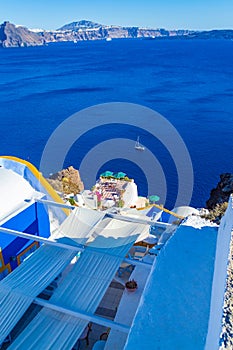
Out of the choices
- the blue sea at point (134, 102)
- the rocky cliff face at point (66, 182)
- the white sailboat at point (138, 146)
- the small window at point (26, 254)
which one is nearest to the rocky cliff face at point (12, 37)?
the blue sea at point (134, 102)

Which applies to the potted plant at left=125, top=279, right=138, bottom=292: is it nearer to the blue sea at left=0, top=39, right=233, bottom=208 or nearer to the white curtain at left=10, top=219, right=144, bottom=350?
the white curtain at left=10, top=219, right=144, bottom=350

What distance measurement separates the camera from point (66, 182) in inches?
835

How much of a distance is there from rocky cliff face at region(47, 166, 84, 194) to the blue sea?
583cm

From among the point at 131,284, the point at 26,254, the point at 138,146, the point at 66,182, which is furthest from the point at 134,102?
the point at 131,284

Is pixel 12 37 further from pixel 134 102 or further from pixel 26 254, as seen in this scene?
pixel 26 254

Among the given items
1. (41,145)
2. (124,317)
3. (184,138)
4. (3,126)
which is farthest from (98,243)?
(3,126)

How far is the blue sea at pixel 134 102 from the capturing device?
31906 millimetres

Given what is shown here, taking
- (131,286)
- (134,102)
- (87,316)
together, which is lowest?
(87,316)

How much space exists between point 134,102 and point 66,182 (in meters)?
32.2

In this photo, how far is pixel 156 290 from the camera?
4824 millimetres

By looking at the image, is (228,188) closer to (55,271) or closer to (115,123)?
(55,271)

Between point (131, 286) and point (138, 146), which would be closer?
point (131, 286)

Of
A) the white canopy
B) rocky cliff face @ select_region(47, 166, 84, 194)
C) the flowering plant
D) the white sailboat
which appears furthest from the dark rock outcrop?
the flowering plant

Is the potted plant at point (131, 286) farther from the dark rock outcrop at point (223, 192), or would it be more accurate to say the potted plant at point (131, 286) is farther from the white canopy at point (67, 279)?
the dark rock outcrop at point (223, 192)
